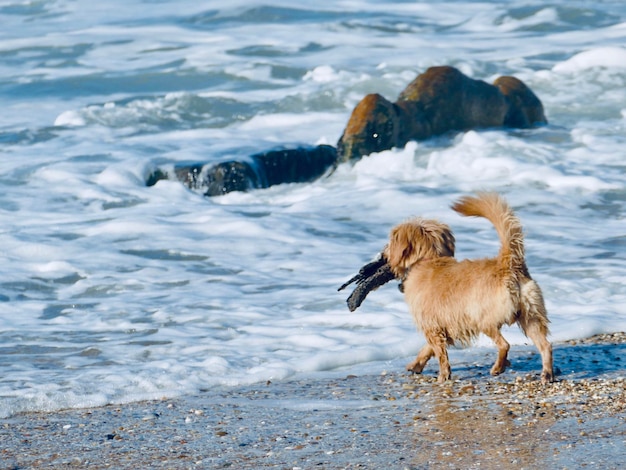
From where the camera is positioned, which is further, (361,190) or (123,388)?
(361,190)

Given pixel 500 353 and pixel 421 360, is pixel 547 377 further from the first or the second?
pixel 421 360

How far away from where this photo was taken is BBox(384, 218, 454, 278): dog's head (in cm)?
575

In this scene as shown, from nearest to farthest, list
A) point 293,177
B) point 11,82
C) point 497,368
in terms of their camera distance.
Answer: point 497,368, point 293,177, point 11,82

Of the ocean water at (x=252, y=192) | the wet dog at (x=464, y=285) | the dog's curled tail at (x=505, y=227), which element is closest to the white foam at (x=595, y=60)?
the ocean water at (x=252, y=192)

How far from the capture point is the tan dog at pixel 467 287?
525cm

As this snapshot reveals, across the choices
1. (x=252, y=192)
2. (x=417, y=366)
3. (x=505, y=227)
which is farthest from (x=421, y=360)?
(x=252, y=192)

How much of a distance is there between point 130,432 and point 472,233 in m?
6.09

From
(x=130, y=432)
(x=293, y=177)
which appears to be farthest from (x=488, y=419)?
(x=293, y=177)

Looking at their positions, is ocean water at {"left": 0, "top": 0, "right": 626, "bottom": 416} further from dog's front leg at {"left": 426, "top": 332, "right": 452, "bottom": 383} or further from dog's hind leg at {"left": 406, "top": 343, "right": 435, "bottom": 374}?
dog's front leg at {"left": 426, "top": 332, "right": 452, "bottom": 383}

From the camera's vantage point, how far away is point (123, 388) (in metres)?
5.88

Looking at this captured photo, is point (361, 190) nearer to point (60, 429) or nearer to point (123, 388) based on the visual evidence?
point (123, 388)

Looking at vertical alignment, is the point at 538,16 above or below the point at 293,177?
above

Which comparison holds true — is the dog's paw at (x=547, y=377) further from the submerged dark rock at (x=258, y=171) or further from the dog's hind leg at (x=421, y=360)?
the submerged dark rock at (x=258, y=171)

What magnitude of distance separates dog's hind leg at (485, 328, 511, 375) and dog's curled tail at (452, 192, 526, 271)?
1.52 feet
